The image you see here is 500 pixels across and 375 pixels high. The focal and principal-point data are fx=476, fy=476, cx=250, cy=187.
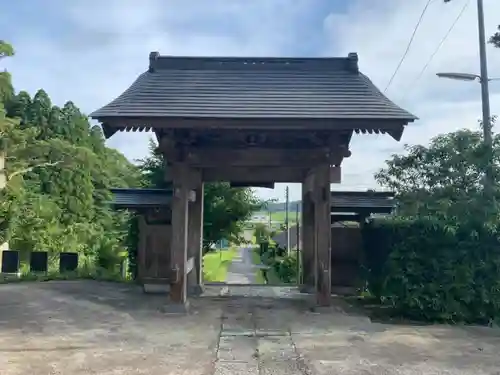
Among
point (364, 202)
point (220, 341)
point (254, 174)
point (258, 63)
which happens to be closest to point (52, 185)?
point (254, 174)

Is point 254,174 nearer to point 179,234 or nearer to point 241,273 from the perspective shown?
point 179,234

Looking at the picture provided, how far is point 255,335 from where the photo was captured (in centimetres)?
598

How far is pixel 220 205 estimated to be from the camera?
15.0 meters

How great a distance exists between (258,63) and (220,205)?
6.60m

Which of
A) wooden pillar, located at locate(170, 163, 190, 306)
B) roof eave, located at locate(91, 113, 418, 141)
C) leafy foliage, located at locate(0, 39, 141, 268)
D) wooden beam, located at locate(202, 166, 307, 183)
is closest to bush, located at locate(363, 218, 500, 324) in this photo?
roof eave, located at locate(91, 113, 418, 141)

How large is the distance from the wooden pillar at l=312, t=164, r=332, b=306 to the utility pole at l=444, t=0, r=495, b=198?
2.46 meters

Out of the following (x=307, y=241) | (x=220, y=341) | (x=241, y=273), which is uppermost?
(x=307, y=241)

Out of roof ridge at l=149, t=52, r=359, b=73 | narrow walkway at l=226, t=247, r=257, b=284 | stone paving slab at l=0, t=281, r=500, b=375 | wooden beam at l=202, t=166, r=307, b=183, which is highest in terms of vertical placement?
roof ridge at l=149, t=52, r=359, b=73

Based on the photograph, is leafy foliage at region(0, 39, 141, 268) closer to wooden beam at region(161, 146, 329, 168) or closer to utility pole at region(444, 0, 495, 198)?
wooden beam at region(161, 146, 329, 168)

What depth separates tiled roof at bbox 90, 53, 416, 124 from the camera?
7191 millimetres

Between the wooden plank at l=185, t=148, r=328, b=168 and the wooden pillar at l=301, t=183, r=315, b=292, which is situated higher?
the wooden plank at l=185, t=148, r=328, b=168

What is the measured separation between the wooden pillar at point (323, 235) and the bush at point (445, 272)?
959 mm

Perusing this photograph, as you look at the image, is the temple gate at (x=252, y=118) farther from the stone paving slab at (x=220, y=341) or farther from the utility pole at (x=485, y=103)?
the utility pole at (x=485, y=103)

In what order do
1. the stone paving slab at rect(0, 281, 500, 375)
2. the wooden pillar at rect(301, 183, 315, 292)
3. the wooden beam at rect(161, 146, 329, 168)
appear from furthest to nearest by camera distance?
the wooden pillar at rect(301, 183, 315, 292), the wooden beam at rect(161, 146, 329, 168), the stone paving slab at rect(0, 281, 500, 375)
